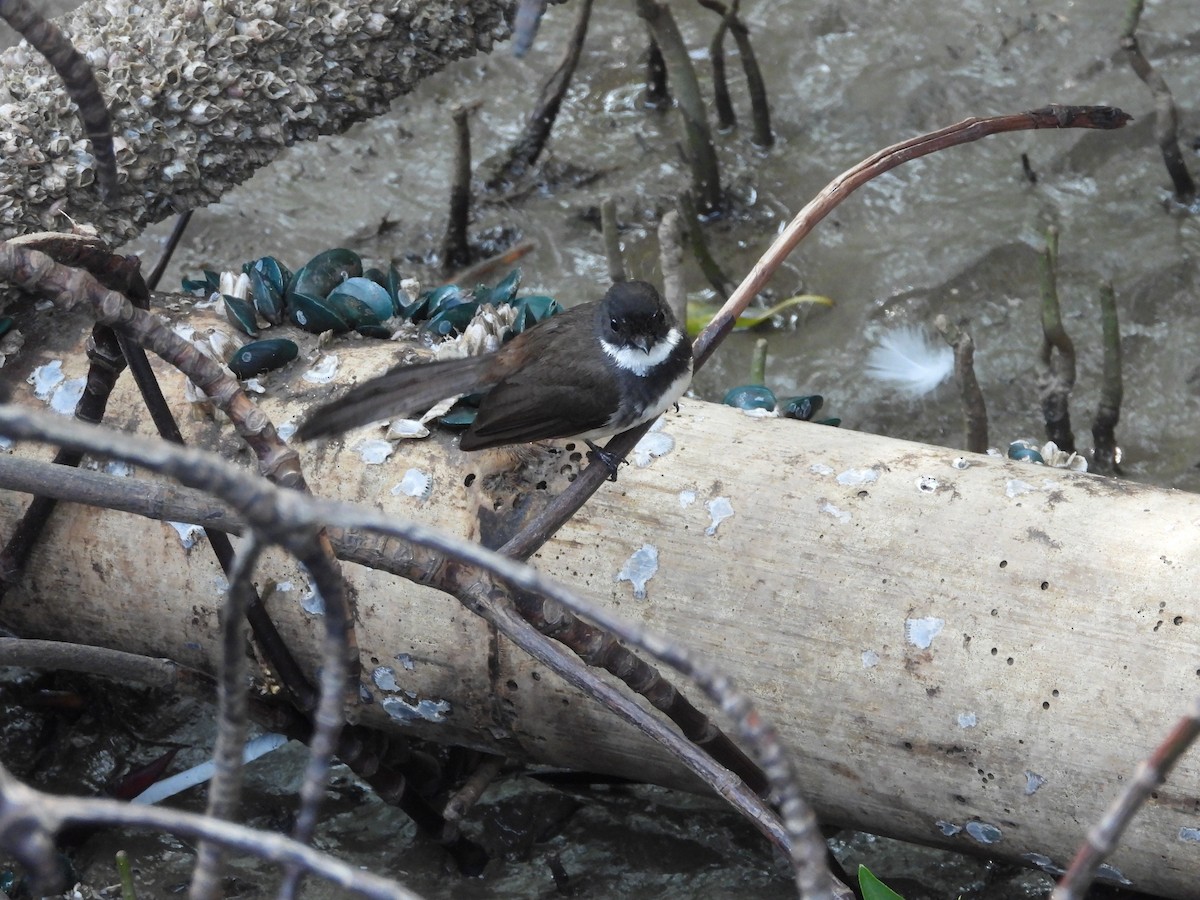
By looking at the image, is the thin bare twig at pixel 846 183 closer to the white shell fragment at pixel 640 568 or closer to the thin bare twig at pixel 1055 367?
the white shell fragment at pixel 640 568

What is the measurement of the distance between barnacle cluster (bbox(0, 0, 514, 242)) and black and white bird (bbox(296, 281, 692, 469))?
3.40 feet

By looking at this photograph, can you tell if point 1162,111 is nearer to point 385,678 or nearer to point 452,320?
point 452,320

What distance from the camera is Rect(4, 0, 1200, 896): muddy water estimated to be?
4.04 m

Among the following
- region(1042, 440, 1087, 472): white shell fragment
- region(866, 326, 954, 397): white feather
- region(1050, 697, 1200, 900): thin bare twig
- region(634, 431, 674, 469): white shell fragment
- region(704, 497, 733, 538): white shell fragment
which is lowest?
region(866, 326, 954, 397): white feather

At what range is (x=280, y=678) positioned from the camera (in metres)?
2.55

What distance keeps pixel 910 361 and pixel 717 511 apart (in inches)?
72.3

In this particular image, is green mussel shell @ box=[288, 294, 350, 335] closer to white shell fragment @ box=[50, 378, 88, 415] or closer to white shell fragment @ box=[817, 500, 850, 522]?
white shell fragment @ box=[50, 378, 88, 415]

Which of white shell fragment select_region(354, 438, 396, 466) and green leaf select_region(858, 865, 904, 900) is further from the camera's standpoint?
white shell fragment select_region(354, 438, 396, 466)

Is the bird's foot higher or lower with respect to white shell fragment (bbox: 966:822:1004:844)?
higher

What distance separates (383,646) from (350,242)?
2.57 metres

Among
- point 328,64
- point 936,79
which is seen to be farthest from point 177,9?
point 936,79

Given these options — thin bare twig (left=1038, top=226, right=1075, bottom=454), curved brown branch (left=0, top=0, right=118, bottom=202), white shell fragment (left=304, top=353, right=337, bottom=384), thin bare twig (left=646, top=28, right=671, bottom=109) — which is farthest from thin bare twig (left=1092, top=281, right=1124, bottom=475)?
curved brown branch (left=0, top=0, right=118, bottom=202)

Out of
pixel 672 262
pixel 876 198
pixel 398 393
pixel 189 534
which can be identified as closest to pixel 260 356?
pixel 189 534

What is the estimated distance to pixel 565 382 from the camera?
250cm
